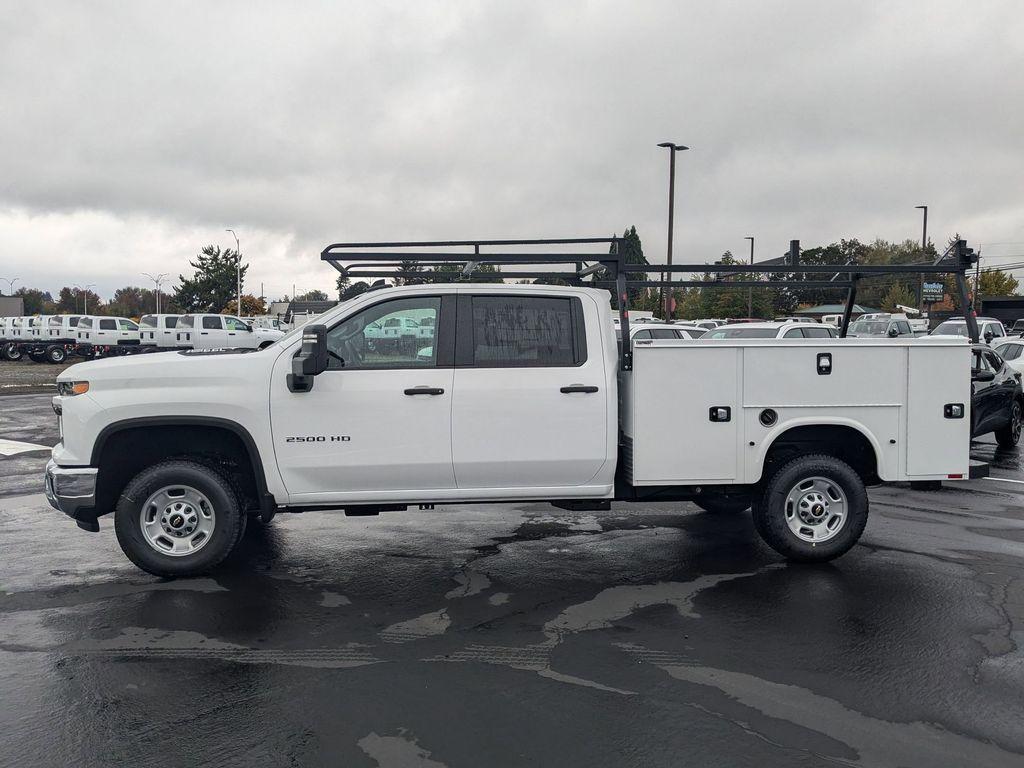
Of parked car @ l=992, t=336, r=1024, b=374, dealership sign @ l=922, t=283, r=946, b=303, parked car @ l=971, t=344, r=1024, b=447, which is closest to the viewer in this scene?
parked car @ l=971, t=344, r=1024, b=447

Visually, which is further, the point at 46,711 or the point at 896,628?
the point at 896,628

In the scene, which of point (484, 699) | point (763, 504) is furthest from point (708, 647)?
point (763, 504)

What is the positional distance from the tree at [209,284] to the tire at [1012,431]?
100m

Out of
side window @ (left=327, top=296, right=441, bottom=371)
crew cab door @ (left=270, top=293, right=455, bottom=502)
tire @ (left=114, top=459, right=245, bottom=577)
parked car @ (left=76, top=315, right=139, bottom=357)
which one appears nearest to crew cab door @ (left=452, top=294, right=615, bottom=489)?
crew cab door @ (left=270, top=293, right=455, bottom=502)

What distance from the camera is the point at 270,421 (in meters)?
6.31

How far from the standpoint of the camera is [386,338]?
21.3 ft

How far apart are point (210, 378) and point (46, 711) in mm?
2533

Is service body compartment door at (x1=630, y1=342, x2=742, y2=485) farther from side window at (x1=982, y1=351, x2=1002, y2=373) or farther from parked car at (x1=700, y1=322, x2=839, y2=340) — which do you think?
parked car at (x1=700, y1=322, x2=839, y2=340)

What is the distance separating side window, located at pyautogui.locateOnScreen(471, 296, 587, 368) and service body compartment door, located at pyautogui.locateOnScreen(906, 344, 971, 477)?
2478 millimetres

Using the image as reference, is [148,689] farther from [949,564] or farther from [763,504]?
[949,564]

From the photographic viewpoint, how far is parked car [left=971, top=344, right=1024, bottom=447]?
12883mm

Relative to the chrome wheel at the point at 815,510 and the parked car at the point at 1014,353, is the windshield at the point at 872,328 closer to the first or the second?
the parked car at the point at 1014,353

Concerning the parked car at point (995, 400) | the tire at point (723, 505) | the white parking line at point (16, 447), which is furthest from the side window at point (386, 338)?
the parked car at point (995, 400)

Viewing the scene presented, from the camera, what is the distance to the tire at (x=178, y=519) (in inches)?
249
